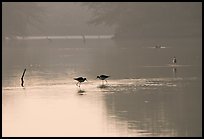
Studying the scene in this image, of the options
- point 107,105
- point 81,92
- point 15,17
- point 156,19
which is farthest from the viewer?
point 15,17

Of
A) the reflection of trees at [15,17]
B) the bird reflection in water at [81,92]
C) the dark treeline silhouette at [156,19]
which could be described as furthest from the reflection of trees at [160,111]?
the reflection of trees at [15,17]

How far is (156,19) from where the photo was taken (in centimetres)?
6775

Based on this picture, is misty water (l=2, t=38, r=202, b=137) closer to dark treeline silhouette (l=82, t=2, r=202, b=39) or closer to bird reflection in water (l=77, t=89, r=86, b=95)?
bird reflection in water (l=77, t=89, r=86, b=95)

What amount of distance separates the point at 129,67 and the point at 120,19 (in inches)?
1803

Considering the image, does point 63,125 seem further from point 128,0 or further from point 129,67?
point 128,0

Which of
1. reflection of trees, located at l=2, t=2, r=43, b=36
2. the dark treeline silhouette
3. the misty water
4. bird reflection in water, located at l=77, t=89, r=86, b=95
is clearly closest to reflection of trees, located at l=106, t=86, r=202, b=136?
the misty water

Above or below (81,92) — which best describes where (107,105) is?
below

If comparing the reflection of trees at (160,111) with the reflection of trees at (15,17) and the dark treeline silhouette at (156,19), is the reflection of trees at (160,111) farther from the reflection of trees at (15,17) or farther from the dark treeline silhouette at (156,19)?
the reflection of trees at (15,17)

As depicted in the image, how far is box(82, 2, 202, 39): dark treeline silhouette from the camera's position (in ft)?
214

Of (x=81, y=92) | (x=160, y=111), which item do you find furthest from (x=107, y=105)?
(x=81, y=92)

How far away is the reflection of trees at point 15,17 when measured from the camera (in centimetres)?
7769

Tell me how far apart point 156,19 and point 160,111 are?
55.4 m

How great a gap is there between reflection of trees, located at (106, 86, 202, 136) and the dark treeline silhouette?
156 feet

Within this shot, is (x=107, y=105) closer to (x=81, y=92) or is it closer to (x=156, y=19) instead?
(x=81, y=92)
